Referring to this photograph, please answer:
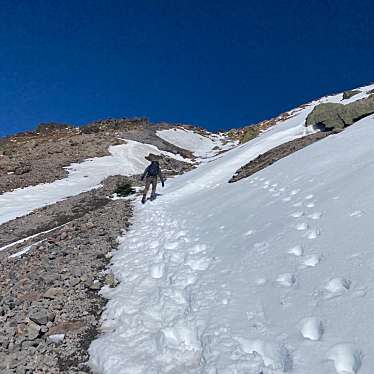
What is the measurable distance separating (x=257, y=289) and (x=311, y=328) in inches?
59.8

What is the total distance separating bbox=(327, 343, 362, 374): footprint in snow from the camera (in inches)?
166

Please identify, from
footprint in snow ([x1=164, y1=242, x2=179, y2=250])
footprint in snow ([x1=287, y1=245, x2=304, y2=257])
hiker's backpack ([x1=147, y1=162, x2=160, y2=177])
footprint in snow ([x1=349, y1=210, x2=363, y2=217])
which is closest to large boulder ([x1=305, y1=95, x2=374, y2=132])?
hiker's backpack ([x1=147, y1=162, x2=160, y2=177])

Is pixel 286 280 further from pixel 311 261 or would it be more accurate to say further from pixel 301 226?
pixel 301 226

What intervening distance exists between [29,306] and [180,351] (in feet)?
11.5

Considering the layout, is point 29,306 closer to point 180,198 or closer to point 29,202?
point 180,198

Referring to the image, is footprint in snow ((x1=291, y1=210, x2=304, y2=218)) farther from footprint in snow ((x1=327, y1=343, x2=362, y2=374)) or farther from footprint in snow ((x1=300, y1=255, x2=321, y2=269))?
footprint in snow ((x1=327, y1=343, x2=362, y2=374))

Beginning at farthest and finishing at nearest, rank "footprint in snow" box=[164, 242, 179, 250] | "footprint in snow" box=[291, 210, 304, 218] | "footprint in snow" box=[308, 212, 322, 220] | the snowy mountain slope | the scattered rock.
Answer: the snowy mountain slope
"footprint in snow" box=[164, 242, 179, 250]
"footprint in snow" box=[291, 210, 304, 218]
"footprint in snow" box=[308, 212, 322, 220]
the scattered rock

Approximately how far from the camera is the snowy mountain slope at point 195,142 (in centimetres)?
4672

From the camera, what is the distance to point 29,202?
2336 centimetres

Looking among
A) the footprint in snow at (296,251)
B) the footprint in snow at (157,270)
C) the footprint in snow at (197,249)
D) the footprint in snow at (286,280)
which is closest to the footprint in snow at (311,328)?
the footprint in snow at (286,280)

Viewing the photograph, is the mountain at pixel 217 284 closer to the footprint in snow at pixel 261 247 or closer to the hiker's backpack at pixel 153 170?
the footprint in snow at pixel 261 247

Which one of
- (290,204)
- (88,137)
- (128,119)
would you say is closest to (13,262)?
(290,204)

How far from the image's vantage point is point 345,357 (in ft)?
14.3

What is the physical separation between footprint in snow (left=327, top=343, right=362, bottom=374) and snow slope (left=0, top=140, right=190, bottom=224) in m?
18.2
